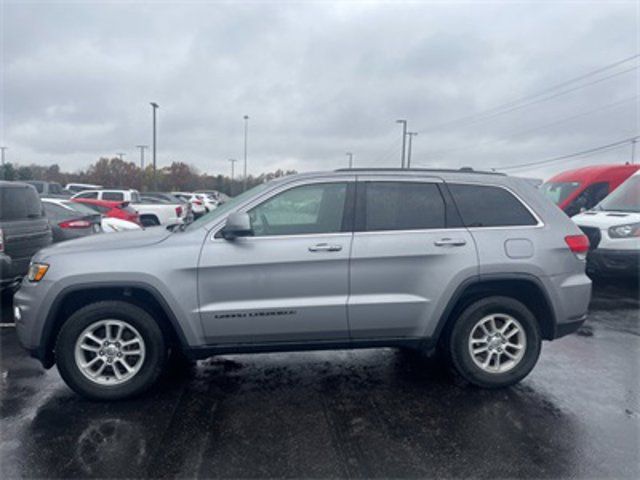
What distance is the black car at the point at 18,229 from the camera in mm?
5914

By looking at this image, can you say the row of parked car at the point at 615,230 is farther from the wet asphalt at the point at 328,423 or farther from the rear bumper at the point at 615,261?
the wet asphalt at the point at 328,423

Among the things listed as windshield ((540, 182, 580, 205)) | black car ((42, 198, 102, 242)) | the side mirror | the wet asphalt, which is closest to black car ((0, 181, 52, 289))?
the wet asphalt

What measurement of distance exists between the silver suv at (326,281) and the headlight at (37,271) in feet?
0.04

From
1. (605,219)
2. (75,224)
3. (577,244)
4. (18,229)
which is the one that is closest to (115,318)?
(18,229)

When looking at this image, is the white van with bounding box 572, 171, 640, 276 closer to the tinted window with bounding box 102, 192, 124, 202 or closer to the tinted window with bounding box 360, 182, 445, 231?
the tinted window with bounding box 360, 182, 445, 231

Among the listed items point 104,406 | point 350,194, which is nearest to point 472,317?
point 350,194

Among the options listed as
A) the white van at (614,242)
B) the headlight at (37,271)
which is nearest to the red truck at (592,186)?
the white van at (614,242)

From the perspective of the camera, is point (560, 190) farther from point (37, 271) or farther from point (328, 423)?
point (37, 271)

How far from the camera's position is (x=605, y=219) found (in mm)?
8227

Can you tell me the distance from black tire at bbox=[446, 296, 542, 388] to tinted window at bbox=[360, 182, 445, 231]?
0.81 meters

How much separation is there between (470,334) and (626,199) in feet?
22.0

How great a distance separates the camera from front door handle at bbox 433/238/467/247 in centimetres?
398

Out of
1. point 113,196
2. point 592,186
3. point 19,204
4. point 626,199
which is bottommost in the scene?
point 19,204

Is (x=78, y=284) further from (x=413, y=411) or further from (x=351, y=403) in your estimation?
(x=413, y=411)
